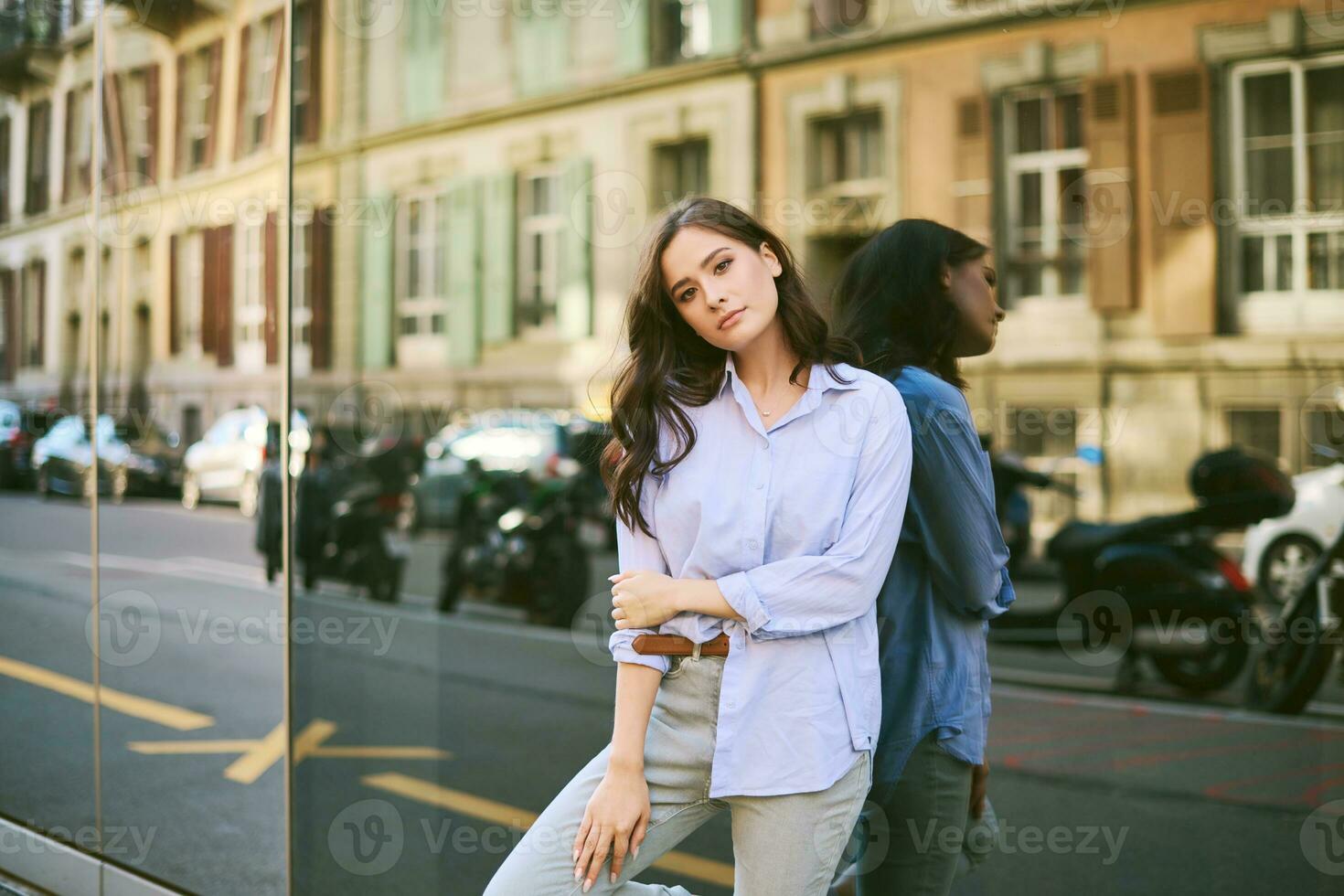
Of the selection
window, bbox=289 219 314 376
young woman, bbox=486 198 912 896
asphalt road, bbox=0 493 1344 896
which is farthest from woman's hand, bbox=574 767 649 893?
window, bbox=289 219 314 376

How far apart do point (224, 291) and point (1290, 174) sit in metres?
5.73

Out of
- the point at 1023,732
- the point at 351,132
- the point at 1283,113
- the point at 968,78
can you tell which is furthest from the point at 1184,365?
the point at 351,132

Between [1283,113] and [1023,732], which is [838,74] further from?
[1023,732]

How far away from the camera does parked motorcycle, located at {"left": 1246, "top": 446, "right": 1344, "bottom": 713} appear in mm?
4719

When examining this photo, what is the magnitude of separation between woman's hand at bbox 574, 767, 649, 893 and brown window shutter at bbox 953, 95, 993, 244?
643 centimetres

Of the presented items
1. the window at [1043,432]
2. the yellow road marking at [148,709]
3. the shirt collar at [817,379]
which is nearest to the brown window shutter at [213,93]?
the yellow road marking at [148,709]

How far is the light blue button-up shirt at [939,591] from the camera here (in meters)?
1.77

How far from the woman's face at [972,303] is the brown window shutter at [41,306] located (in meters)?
3.14

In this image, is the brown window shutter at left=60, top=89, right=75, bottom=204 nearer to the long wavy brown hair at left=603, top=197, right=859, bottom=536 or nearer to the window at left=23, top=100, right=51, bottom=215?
the window at left=23, top=100, right=51, bottom=215

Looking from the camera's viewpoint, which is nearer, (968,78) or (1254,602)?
(1254,602)

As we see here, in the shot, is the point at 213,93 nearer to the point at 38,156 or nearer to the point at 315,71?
the point at 315,71

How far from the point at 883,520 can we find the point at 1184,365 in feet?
20.7

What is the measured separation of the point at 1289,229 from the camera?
6.56 m

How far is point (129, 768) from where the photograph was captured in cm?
341
